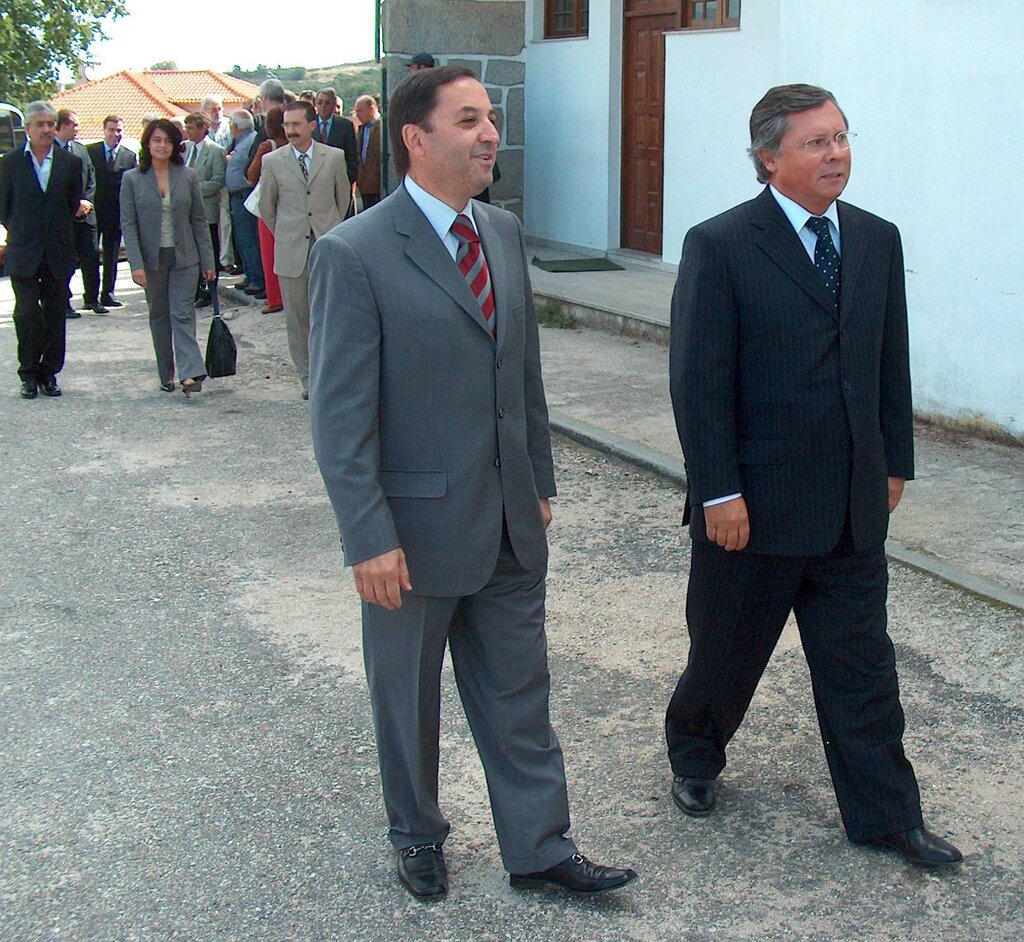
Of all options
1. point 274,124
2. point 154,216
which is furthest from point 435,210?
point 274,124

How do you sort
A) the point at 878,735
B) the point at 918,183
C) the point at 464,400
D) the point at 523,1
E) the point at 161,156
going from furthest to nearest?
the point at 523,1, the point at 161,156, the point at 918,183, the point at 878,735, the point at 464,400

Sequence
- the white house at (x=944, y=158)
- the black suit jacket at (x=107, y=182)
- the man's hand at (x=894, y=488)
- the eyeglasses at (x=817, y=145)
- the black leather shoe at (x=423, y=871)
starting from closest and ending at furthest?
the eyeglasses at (x=817, y=145) → the black leather shoe at (x=423, y=871) → the man's hand at (x=894, y=488) → the white house at (x=944, y=158) → the black suit jacket at (x=107, y=182)

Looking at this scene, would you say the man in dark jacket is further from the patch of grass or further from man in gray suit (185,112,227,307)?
man in gray suit (185,112,227,307)

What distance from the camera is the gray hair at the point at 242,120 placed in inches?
555

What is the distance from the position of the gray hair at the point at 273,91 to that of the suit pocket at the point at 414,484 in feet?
32.8

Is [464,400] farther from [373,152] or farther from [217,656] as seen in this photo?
[373,152]

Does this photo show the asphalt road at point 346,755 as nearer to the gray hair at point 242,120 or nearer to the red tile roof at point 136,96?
the gray hair at point 242,120

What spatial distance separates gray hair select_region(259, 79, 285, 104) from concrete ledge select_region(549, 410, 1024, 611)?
5576 mm

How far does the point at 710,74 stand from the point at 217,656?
26.9ft

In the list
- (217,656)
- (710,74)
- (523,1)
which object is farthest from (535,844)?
(523,1)

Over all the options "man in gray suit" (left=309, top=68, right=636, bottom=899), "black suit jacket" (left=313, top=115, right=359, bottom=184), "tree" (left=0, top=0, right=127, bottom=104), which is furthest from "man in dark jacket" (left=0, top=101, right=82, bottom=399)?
"tree" (left=0, top=0, right=127, bottom=104)

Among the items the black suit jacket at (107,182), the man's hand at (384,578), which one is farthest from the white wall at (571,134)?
the man's hand at (384,578)

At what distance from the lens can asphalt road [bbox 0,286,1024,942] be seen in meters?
3.39

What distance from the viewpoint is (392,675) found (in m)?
3.36
